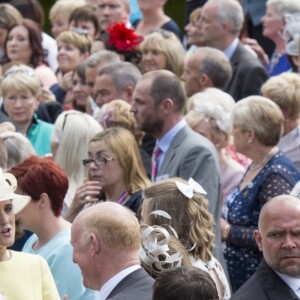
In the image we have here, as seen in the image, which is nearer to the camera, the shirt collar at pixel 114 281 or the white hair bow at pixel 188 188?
the shirt collar at pixel 114 281

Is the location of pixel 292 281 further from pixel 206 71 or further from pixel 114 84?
pixel 206 71

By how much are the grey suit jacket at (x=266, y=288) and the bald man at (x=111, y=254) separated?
51cm

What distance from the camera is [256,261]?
28.8 feet

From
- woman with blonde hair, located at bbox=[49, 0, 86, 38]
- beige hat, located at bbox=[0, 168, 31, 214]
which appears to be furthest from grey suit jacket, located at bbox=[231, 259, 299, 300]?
woman with blonde hair, located at bbox=[49, 0, 86, 38]

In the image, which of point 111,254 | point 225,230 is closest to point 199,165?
point 225,230

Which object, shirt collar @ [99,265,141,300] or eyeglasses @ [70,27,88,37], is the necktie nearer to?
shirt collar @ [99,265,141,300]

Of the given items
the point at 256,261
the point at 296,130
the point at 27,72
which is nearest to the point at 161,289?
the point at 256,261

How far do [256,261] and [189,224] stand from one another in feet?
6.45

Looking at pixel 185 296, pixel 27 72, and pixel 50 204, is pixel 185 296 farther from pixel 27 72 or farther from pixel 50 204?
pixel 27 72

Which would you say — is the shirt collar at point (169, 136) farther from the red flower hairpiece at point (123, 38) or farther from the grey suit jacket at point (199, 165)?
the red flower hairpiece at point (123, 38)

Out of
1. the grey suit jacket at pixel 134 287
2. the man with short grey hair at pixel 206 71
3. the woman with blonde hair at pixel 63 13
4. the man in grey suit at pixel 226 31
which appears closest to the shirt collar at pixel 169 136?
the man with short grey hair at pixel 206 71

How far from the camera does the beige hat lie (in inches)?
269

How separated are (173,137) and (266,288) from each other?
2.89 meters

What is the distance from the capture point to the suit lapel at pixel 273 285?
244 inches
